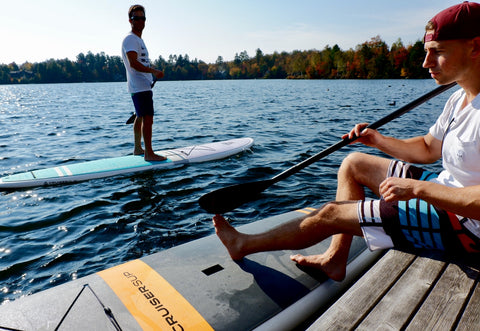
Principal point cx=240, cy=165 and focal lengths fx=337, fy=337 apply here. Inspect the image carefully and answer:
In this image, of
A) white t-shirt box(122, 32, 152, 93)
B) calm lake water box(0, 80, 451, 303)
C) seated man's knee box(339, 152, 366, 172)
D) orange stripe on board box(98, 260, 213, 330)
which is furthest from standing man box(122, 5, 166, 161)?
seated man's knee box(339, 152, 366, 172)

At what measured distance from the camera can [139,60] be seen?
231 inches

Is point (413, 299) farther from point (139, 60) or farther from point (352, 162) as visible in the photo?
point (139, 60)

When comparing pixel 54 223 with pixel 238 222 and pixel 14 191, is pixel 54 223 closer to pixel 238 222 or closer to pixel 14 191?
pixel 14 191

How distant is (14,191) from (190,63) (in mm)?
123275

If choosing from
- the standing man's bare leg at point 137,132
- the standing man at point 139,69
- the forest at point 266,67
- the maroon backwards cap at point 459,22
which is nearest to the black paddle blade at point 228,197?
the maroon backwards cap at point 459,22

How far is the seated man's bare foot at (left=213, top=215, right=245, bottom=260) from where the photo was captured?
101 inches

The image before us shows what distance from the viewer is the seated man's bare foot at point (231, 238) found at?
256cm

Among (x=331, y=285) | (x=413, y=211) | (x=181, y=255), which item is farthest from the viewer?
(x=181, y=255)

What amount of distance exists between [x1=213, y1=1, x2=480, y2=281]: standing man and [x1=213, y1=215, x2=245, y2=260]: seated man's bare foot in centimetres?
22

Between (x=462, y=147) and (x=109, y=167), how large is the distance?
5.67 meters

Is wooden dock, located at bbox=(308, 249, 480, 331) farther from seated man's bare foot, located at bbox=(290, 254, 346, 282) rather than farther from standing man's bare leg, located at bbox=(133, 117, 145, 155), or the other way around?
standing man's bare leg, located at bbox=(133, 117, 145, 155)

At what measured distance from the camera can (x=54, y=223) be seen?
444cm

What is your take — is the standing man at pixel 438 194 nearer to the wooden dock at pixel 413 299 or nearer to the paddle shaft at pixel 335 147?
the wooden dock at pixel 413 299

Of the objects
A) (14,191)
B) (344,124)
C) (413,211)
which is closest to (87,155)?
(14,191)
